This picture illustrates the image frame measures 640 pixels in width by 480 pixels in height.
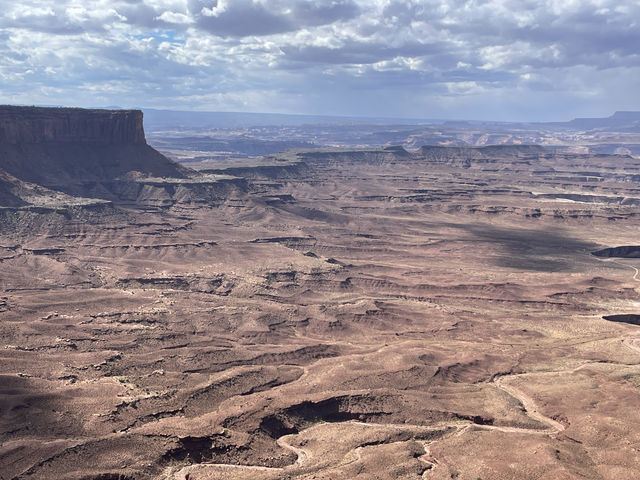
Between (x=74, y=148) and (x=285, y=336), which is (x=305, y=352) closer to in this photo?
(x=285, y=336)

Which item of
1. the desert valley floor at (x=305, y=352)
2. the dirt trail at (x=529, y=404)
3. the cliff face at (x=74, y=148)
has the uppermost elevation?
the cliff face at (x=74, y=148)

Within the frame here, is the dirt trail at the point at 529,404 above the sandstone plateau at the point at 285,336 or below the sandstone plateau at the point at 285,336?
below

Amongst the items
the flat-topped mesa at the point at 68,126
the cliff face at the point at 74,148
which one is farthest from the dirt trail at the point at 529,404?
the flat-topped mesa at the point at 68,126

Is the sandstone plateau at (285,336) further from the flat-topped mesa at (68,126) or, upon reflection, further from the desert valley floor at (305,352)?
the flat-topped mesa at (68,126)

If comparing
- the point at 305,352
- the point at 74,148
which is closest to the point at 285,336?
the point at 305,352

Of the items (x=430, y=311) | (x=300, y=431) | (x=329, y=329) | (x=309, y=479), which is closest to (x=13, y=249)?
(x=329, y=329)

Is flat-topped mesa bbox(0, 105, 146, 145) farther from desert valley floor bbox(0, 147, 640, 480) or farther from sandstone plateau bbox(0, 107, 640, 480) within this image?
desert valley floor bbox(0, 147, 640, 480)
